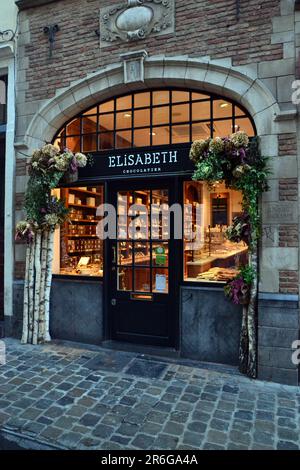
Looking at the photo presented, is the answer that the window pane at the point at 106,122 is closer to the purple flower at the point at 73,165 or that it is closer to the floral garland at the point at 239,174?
the purple flower at the point at 73,165

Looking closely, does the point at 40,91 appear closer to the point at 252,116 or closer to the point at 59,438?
the point at 252,116

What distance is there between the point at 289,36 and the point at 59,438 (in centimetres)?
542

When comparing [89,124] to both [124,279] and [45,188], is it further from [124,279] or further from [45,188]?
[124,279]

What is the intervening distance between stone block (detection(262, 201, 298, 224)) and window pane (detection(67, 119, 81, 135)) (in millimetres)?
3557

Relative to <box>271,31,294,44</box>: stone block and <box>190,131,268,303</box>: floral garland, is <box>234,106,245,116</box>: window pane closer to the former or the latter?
<box>190,131,268,303</box>: floral garland

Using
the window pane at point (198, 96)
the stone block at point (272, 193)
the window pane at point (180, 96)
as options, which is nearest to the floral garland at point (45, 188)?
the window pane at point (180, 96)

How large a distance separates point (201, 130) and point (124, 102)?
4.92 feet

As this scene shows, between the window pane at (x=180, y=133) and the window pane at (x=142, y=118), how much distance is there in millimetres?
514

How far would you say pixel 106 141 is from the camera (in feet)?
18.6

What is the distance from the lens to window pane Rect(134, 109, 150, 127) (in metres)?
5.43

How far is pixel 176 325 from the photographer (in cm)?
510

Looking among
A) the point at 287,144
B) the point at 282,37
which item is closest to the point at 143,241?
the point at 287,144

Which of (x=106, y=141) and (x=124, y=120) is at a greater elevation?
(x=124, y=120)

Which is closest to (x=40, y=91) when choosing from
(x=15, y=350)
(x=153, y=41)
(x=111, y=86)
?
(x=111, y=86)
